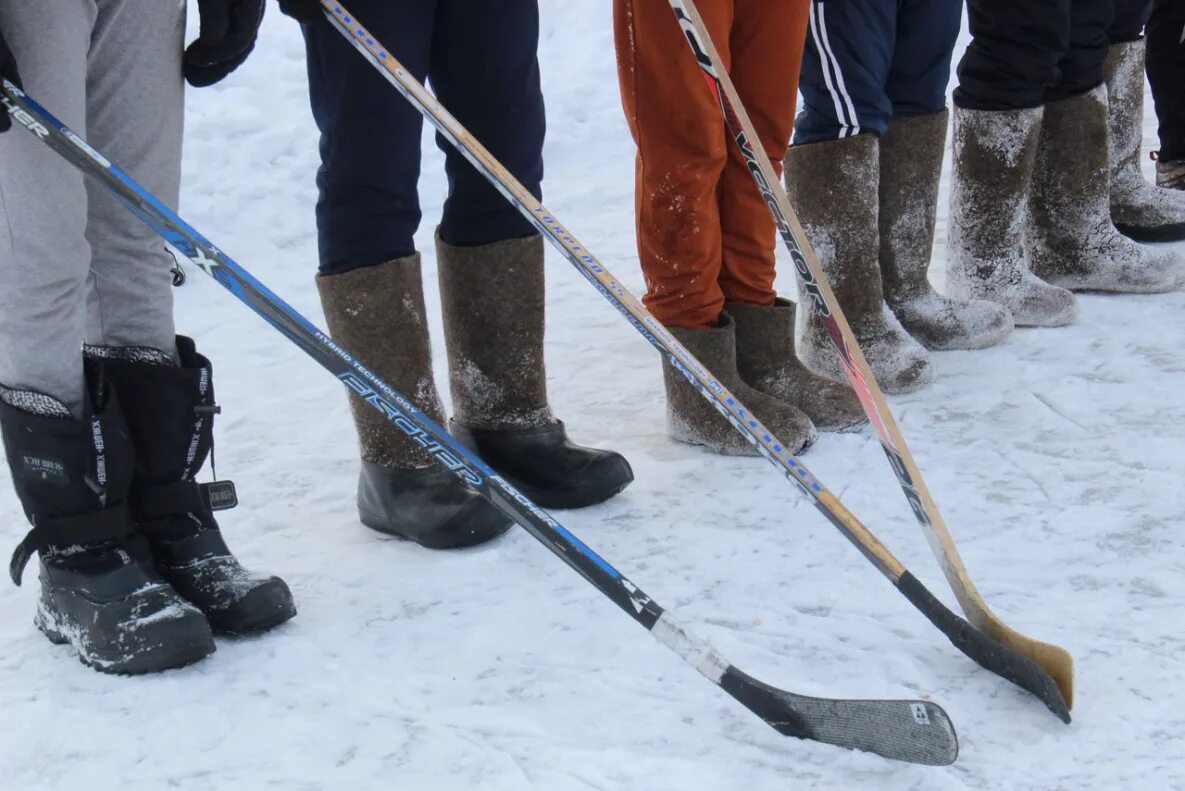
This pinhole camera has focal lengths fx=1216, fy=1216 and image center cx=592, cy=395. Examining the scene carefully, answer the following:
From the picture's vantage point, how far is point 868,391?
194 centimetres

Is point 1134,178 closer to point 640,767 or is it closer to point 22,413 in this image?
point 640,767

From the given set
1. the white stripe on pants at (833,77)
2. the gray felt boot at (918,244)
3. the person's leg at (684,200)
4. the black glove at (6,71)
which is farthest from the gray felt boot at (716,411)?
the black glove at (6,71)

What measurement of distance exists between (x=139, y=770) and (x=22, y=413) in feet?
1.77

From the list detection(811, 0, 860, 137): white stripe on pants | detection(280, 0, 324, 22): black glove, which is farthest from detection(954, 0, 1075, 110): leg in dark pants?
detection(280, 0, 324, 22): black glove

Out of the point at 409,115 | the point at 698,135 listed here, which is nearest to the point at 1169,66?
the point at 698,135

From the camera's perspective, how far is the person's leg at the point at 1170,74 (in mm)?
3889

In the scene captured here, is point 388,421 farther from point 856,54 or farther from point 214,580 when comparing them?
point 856,54

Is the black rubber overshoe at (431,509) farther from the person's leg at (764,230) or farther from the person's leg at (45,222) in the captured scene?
the person's leg at (764,230)

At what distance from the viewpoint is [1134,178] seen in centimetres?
365

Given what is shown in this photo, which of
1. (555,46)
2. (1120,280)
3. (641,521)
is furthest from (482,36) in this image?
(555,46)

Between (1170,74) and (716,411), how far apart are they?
7.84 feet

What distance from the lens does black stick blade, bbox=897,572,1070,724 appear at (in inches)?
62.4

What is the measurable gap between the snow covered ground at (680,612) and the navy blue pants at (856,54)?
636 mm

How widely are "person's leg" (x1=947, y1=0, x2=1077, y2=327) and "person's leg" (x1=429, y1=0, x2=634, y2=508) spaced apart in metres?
1.32
